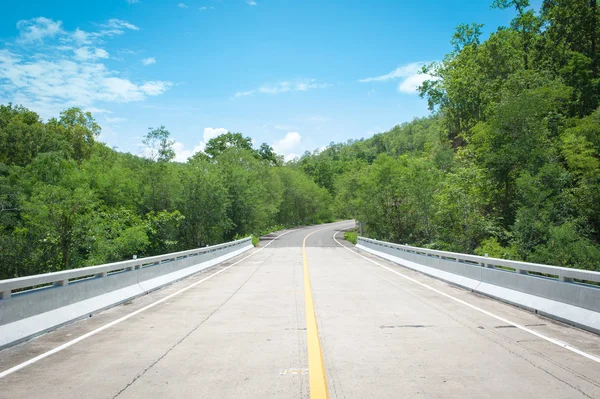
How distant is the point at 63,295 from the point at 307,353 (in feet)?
16.5

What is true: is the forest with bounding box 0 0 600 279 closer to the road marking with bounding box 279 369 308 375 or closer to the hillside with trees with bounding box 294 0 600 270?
the hillside with trees with bounding box 294 0 600 270

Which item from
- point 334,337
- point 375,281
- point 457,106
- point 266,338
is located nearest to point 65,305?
point 266,338

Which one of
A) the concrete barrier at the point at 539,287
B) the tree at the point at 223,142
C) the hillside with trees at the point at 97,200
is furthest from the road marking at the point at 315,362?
the tree at the point at 223,142

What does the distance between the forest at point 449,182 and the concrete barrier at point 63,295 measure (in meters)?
25.2

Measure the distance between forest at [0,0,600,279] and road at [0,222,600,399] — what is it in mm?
23285

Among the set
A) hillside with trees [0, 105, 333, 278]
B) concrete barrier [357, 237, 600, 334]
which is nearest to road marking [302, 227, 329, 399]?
concrete barrier [357, 237, 600, 334]

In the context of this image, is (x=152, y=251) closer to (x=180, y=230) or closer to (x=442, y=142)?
(x=180, y=230)

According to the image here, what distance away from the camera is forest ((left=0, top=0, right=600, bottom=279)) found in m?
32.1

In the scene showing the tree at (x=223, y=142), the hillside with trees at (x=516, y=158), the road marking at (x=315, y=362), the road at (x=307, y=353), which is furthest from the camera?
the tree at (x=223, y=142)

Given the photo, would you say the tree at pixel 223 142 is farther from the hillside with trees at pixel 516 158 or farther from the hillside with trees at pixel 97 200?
the hillside with trees at pixel 516 158

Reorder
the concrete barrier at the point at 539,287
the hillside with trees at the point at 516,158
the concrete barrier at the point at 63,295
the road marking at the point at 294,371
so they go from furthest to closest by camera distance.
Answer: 1. the hillside with trees at the point at 516,158
2. the concrete barrier at the point at 539,287
3. the concrete barrier at the point at 63,295
4. the road marking at the point at 294,371

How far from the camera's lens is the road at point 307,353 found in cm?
479

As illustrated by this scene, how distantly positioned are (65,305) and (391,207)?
50199 mm

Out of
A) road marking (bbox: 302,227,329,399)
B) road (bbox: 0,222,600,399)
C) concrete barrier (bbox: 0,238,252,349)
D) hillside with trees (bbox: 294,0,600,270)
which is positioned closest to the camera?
road marking (bbox: 302,227,329,399)
